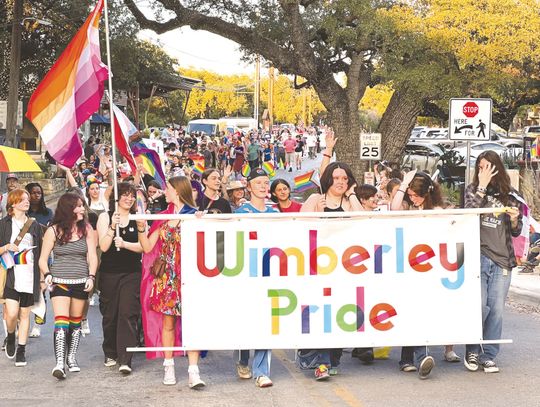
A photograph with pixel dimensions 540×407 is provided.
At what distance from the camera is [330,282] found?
7938mm

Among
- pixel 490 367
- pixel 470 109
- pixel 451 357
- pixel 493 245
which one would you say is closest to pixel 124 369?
pixel 451 357

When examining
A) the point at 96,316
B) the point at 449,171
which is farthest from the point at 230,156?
the point at 96,316

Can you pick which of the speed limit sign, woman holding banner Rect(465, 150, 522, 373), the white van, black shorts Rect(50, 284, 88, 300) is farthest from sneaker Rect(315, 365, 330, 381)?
the white van

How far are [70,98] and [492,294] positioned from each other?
382cm

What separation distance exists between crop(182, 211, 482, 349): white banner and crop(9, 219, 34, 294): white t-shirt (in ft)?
6.25

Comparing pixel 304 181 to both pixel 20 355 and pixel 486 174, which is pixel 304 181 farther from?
pixel 20 355

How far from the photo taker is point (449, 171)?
29.3m

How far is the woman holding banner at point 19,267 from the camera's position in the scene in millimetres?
8984

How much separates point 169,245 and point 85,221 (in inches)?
35.4

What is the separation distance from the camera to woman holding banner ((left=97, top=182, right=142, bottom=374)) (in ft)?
27.4

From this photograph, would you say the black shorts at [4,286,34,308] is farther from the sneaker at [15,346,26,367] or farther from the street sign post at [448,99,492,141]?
A: the street sign post at [448,99,492,141]

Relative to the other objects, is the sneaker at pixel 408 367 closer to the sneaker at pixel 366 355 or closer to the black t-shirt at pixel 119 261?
the sneaker at pixel 366 355

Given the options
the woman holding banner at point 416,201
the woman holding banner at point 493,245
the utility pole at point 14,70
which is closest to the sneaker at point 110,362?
the woman holding banner at point 416,201

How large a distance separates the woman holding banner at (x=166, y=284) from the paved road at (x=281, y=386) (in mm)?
271
